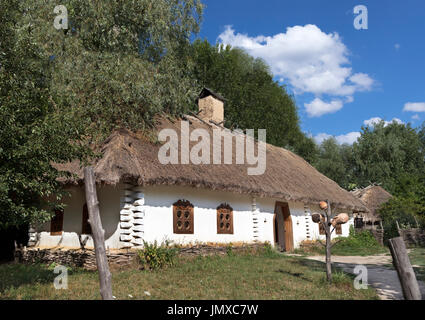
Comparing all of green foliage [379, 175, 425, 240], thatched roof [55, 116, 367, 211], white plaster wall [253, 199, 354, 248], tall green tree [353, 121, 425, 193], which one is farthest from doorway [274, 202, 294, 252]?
tall green tree [353, 121, 425, 193]

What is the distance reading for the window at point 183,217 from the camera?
39.0ft

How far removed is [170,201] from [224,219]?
2.57 meters

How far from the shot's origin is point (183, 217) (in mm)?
12133

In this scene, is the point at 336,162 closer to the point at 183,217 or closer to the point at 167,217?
the point at 183,217

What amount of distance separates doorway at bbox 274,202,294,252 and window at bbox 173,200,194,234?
17.2 feet

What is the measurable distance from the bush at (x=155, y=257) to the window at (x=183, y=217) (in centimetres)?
130

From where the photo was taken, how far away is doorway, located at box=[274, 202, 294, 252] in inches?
650

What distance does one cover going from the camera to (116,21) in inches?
539

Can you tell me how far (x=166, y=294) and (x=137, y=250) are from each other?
343cm

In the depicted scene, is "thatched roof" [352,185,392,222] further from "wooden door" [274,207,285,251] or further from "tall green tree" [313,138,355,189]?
"wooden door" [274,207,285,251]

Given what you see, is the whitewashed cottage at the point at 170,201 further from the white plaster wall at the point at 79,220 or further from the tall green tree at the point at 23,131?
the tall green tree at the point at 23,131
